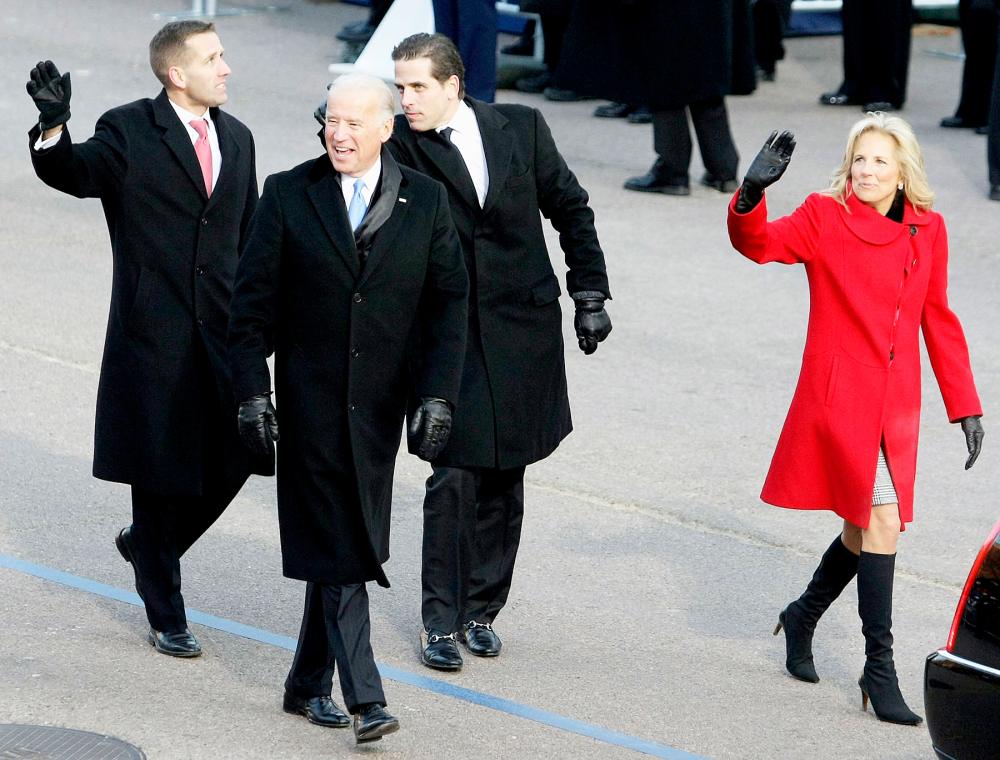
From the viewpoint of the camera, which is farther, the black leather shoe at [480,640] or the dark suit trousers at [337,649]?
the black leather shoe at [480,640]

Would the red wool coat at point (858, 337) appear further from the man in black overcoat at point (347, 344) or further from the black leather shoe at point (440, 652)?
the black leather shoe at point (440, 652)

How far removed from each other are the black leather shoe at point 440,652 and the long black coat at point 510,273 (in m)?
0.54

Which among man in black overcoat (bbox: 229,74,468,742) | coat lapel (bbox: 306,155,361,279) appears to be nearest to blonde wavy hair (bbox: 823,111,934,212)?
man in black overcoat (bbox: 229,74,468,742)

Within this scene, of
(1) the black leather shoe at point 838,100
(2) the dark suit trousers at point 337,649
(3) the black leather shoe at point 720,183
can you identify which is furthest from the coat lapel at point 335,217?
(1) the black leather shoe at point 838,100

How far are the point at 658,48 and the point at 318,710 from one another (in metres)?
7.51

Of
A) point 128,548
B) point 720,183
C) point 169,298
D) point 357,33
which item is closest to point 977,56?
point 720,183

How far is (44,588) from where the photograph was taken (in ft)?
20.4

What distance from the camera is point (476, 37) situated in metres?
13.5

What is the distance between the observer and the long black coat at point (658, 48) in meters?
11.9

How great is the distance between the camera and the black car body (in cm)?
423

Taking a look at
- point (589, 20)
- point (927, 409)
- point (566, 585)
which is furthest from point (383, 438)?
point (589, 20)

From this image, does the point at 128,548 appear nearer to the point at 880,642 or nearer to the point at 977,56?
the point at 880,642

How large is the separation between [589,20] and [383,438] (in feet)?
24.7

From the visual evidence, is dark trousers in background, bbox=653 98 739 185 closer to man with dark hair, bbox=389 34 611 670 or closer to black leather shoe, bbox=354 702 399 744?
man with dark hair, bbox=389 34 611 670
